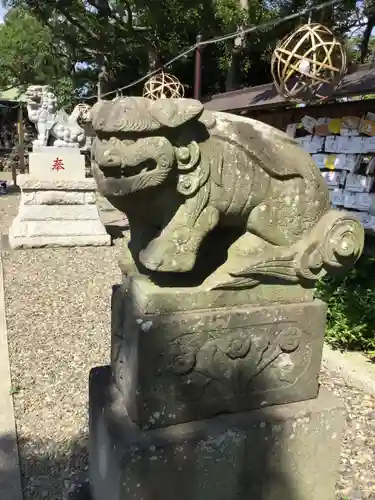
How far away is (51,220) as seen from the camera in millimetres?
6793

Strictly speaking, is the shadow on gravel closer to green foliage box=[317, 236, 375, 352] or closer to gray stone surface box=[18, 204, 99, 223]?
green foliage box=[317, 236, 375, 352]

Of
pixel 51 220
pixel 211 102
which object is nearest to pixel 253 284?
pixel 51 220

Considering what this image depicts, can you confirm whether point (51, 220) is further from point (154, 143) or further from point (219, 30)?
point (219, 30)

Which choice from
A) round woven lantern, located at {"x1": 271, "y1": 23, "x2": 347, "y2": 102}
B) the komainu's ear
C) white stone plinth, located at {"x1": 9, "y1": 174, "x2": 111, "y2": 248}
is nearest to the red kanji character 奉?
white stone plinth, located at {"x1": 9, "y1": 174, "x2": 111, "y2": 248}

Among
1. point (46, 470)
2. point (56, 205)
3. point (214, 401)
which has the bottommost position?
point (46, 470)

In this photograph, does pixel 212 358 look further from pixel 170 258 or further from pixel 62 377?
pixel 62 377

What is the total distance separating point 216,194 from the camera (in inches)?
63.8

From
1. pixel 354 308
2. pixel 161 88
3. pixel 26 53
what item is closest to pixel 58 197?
pixel 161 88

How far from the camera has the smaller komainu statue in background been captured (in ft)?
24.1

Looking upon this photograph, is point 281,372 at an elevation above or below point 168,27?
below

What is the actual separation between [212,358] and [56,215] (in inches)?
217

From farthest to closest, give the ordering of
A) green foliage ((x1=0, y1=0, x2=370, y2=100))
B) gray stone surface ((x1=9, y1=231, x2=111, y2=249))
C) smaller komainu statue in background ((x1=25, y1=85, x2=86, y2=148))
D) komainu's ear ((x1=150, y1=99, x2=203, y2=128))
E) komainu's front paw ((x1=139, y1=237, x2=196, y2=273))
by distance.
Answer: green foliage ((x1=0, y1=0, x2=370, y2=100)) → smaller komainu statue in background ((x1=25, y1=85, x2=86, y2=148)) → gray stone surface ((x1=9, y1=231, x2=111, y2=249)) → komainu's front paw ((x1=139, y1=237, x2=196, y2=273)) → komainu's ear ((x1=150, y1=99, x2=203, y2=128))

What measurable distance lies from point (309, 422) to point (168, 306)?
0.79 m

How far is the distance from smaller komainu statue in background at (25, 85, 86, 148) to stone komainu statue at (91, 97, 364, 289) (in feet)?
19.6
